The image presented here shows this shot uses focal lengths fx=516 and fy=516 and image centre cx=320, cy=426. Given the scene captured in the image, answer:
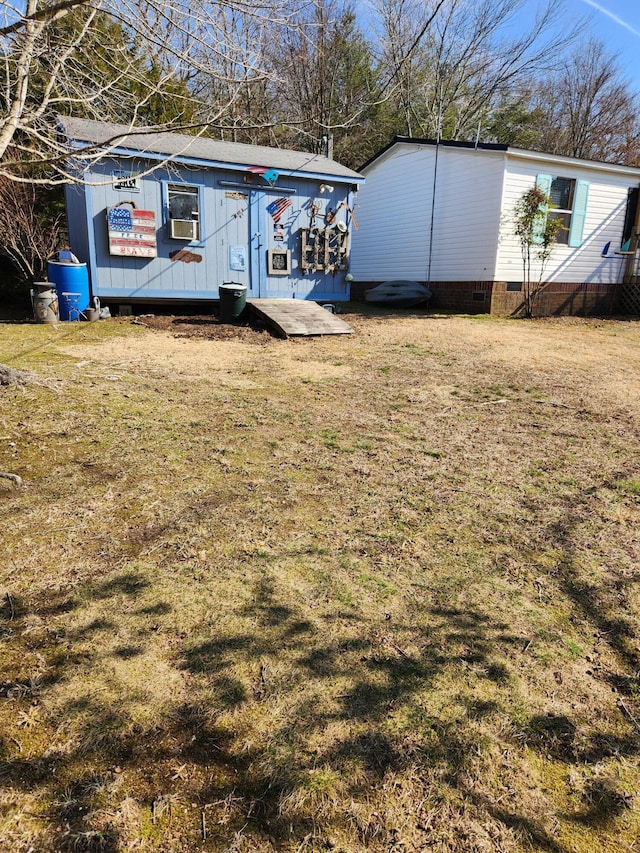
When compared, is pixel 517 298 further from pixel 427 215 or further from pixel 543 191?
pixel 427 215

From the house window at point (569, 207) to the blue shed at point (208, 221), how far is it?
5.04 meters

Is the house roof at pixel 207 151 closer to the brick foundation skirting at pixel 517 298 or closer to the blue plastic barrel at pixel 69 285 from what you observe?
the blue plastic barrel at pixel 69 285

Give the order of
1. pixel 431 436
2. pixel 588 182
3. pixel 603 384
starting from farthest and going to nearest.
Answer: pixel 588 182 < pixel 603 384 < pixel 431 436

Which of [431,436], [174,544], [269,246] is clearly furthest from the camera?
[269,246]

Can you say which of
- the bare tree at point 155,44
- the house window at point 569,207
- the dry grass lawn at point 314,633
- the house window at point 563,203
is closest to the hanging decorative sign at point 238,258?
the bare tree at point 155,44

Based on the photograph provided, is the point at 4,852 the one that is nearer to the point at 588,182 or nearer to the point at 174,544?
the point at 174,544

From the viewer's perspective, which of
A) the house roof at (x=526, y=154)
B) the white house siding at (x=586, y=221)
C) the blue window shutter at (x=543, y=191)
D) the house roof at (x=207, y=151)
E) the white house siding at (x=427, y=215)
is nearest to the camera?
the house roof at (x=207, y=151)

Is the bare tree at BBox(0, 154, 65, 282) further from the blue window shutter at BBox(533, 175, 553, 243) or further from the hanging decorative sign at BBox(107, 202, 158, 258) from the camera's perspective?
the blue window shutter at BBox(533, 175, 553, 243)

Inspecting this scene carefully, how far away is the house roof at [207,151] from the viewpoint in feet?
29.6

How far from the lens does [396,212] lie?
14867mm

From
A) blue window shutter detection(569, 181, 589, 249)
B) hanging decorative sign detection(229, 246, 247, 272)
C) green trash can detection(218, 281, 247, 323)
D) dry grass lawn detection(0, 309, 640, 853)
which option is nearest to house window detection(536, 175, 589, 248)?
blue window shutter detection(569, 181, 589, 249)

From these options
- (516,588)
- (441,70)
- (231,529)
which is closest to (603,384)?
(516,588)

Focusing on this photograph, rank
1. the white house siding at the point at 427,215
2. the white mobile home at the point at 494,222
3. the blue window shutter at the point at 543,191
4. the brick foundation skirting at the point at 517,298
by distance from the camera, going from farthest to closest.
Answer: the brick foundation skirting at the point at 517,298 → the white house siding at the point at 427,215 → the white mobile home at the point at 494,222 → the blue window shutter at the point at 543,191

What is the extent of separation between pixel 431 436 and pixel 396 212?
1256 cm
